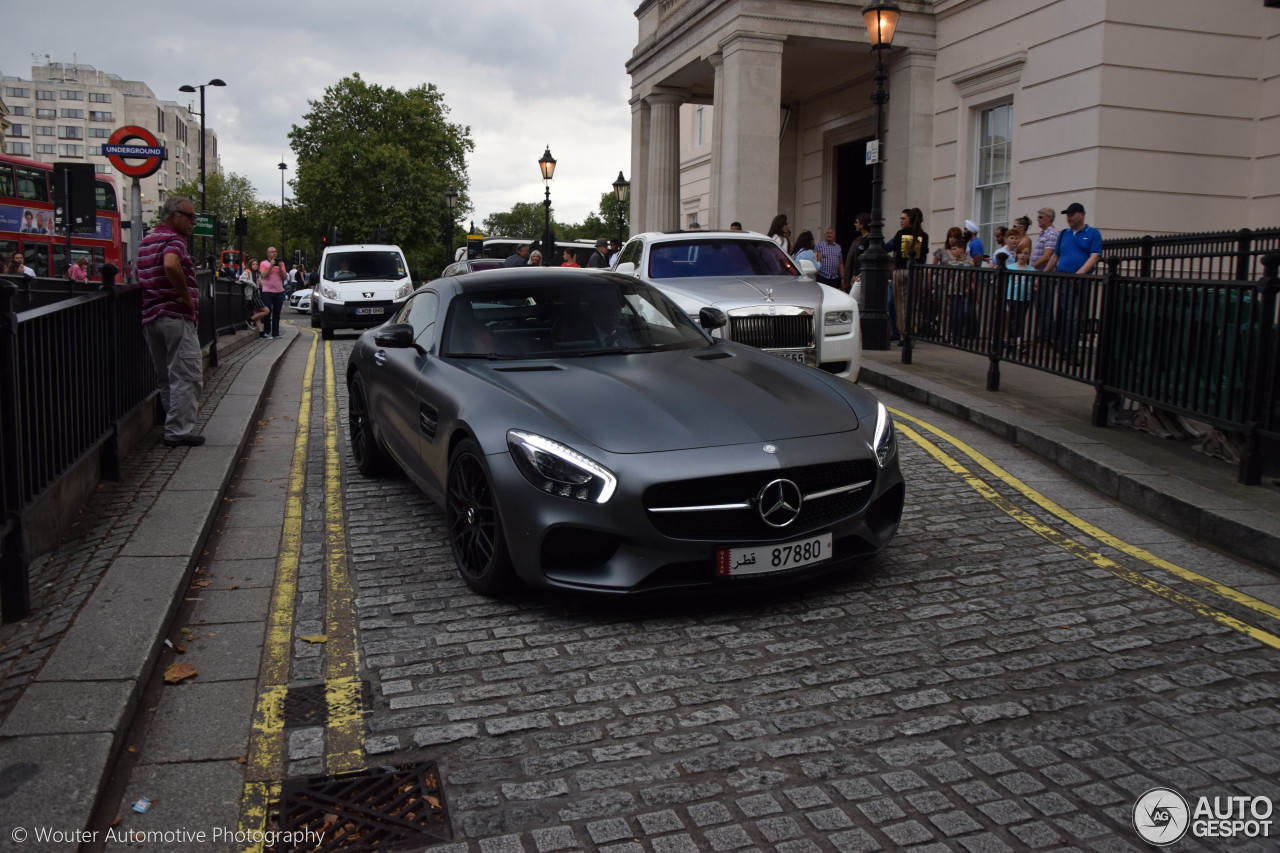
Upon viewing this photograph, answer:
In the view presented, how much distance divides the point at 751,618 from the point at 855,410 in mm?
1188

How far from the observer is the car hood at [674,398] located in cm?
461

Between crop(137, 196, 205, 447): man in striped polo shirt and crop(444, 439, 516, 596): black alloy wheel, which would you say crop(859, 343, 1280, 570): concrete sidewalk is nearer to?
crop(444, 439, 516, 596): black alloy wheel

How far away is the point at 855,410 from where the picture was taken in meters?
5.15

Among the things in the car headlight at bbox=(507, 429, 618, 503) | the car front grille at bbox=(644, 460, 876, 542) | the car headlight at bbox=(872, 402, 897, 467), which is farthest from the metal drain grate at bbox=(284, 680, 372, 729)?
the car headlight at bbox=(872, 402, 897, 467)

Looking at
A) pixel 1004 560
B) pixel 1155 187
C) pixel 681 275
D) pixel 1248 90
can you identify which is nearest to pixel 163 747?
pixel 1004 560

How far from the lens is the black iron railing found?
6.35m

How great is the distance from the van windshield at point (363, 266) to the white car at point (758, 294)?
1219 centimetres

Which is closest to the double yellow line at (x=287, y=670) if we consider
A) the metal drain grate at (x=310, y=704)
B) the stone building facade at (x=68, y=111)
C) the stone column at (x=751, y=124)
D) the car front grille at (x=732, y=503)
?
the metal drain grate at (x=310, y=704)

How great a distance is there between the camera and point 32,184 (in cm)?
2886

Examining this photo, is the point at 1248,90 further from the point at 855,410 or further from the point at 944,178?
the point at 855,410

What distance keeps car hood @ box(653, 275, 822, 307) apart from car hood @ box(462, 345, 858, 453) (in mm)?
4682

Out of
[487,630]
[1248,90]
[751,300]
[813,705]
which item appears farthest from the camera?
[1248,90]
